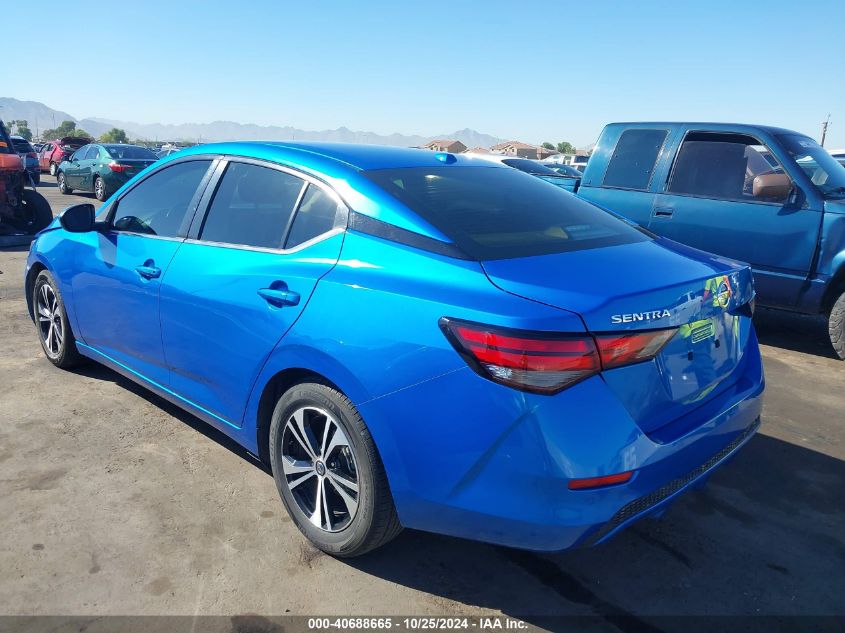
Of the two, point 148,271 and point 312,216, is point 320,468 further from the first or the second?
point 148,271

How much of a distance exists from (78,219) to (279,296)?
1929 millimetres

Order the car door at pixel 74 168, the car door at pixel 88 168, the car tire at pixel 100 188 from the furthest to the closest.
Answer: the car door at pixel 74 168, the car door at pixel 88 168, the car tire at pixel 100 188

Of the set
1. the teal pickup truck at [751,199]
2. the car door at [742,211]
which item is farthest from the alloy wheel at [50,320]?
the car door at [742,211]

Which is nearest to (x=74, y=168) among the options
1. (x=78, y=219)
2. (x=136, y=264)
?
(x=78, y=219)

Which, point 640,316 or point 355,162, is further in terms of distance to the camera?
point 355,162

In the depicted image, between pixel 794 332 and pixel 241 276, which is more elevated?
pixel 241 276

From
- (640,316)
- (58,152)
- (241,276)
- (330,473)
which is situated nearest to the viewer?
(640,316)

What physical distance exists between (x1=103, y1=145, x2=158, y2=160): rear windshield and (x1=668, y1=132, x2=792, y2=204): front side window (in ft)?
46.2

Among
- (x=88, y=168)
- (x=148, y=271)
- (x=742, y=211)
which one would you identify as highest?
(x=742, y=211)

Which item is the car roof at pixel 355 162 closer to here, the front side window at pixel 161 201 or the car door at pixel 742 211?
the front side window at pixel 161 201

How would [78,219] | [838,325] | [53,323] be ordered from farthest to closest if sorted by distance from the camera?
[838,325] → [53,323] → [78,219]

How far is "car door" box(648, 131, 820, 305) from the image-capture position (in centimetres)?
568

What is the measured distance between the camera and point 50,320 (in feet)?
15.4

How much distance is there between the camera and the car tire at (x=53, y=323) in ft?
14.7
